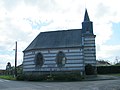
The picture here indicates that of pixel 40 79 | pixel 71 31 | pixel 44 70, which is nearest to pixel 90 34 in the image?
pixel 71 31

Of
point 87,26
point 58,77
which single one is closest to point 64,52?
point 87,26

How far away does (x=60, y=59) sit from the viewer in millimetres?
42000

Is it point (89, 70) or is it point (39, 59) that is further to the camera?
point (39, 59)

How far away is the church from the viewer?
40.8 metres

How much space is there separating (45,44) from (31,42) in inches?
215

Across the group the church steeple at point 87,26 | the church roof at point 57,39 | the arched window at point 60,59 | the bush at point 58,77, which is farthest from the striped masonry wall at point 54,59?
the bush at point 58,77

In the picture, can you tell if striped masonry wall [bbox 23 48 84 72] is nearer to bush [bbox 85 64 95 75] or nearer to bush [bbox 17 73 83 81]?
bush [bbox 85 64 95 75]

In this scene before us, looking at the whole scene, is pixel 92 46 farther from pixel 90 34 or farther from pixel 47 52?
Result: pixel 47 52

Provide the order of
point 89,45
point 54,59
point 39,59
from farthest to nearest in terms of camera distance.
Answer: point 39,59, point 54,59, point 89,45

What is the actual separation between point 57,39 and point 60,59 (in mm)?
4562

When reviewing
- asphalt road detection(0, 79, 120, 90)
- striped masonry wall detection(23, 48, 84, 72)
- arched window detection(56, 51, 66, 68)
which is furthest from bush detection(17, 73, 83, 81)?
arched window detection(56, 51, 66, 68)

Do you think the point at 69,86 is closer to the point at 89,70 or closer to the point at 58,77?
the point at 58,77

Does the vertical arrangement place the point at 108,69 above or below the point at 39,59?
below

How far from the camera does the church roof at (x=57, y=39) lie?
42281 mm
